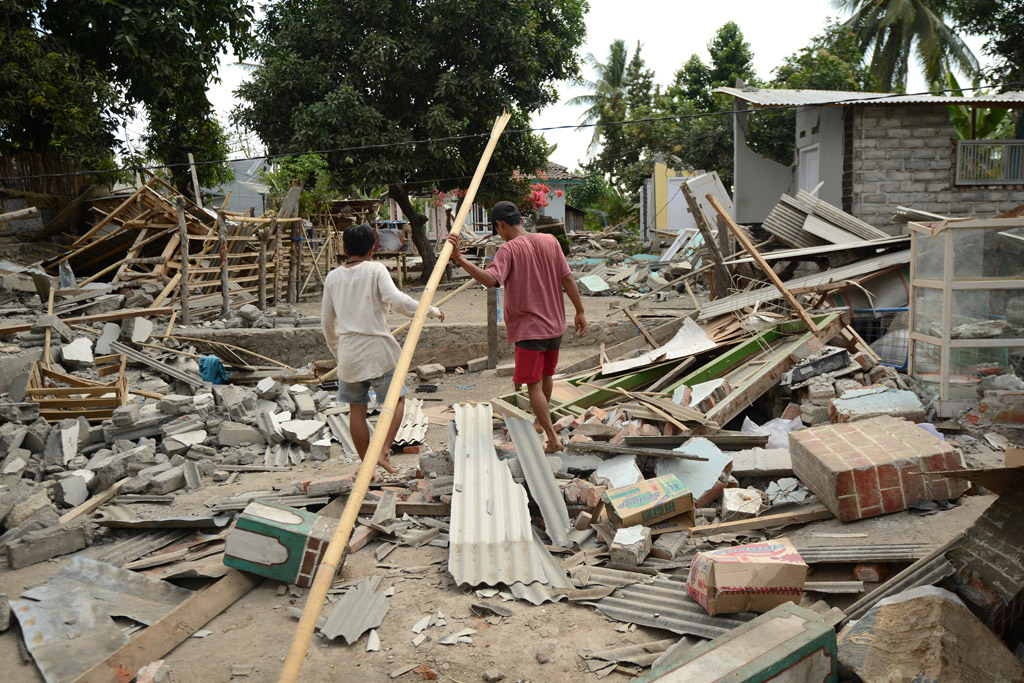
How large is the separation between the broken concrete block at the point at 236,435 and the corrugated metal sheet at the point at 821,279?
4.94 m

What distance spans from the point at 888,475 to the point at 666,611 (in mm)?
1400

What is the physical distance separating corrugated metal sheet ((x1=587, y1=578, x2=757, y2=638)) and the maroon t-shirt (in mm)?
1973

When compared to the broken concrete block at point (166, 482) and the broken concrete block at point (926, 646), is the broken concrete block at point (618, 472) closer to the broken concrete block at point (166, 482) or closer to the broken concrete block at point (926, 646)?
the broken concrete block at point (926, 646)

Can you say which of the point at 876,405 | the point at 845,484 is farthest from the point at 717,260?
the point at 845,484

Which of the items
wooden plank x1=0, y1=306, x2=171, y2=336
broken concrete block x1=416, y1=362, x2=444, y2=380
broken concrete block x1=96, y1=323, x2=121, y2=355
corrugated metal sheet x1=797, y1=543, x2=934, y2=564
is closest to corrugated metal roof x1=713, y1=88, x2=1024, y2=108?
broken concrete block x1=416, y1=362, x2=444, y2=380

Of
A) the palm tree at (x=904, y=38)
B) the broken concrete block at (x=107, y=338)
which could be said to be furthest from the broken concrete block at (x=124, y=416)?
the palm tree at (x=904, y=38)

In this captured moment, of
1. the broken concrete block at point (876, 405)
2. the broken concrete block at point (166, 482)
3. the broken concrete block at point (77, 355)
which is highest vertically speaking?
the broken concrete block at point (77, 355)

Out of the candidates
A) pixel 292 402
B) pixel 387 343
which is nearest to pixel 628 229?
pixel 292 402

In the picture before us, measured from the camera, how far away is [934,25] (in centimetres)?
2280

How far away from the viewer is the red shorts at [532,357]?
4.93 m

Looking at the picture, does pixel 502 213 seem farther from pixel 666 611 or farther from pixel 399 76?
pixel 399 76

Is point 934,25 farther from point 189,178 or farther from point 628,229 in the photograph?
point 189,178

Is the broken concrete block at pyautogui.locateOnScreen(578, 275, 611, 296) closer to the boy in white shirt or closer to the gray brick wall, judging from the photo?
the gray brick wall

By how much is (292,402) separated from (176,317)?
5.06 meters
